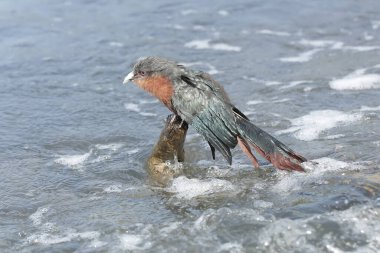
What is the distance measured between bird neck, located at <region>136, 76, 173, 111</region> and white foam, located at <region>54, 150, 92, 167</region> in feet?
3.56

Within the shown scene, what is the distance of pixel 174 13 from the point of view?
12633 millimetres

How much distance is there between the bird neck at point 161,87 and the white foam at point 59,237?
4.85 feet

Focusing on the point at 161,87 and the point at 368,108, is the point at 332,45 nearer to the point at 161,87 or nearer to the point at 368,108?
the point at 368,108

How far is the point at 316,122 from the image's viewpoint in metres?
7.24

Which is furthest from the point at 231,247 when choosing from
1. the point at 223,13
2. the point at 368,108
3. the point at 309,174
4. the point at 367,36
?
the point at 223,13

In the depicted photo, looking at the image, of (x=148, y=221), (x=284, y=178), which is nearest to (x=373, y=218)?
(x=284, y=178)

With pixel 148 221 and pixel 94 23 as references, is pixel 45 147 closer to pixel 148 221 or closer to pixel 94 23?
pixel 148 221

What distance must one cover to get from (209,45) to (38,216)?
6108 millimetres

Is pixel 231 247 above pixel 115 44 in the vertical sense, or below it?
above

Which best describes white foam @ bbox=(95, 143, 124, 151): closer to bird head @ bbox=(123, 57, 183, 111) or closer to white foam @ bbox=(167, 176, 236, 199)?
bird head @ bbox=(123, 57, 183, 111)

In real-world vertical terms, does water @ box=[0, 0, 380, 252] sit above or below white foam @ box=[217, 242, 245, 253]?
below

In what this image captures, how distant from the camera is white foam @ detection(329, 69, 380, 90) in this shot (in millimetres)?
8363

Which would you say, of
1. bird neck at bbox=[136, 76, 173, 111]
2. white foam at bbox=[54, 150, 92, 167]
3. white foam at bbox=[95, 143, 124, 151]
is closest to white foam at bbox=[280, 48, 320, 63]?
white foam at bbox=[95, 143, 124, 151]

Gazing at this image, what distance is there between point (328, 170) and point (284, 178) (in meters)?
0.38
